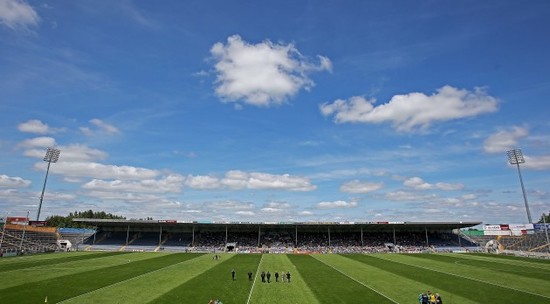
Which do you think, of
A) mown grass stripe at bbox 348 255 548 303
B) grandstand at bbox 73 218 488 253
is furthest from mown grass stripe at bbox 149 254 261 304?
grandstand at bbox 73 218 488 253

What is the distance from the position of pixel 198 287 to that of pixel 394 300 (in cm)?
1639

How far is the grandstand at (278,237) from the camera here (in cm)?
8419

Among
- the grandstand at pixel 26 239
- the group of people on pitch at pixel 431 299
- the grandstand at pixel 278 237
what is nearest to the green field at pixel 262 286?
the group of people on pitch at pixel 431 299

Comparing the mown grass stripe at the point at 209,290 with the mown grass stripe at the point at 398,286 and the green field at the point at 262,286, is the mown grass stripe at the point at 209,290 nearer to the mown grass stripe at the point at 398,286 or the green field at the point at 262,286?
the green field at the point at 262,286

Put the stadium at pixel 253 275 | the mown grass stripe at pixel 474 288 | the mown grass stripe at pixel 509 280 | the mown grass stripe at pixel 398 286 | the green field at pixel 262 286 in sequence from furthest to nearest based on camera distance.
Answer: the mown grass stripe at pixel 509 280 → the stadium at pixel 253 275 → the mown grass stripe at pixel 398 286 → the green field at pixel 262 286 → the mown grass stripe at pixel 474 288

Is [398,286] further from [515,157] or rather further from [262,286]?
[515,157]

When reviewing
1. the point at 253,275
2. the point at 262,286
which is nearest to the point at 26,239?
the point at 253,275

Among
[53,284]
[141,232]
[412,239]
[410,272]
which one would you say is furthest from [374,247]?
[53,284]

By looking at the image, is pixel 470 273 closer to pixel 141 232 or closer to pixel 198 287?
pixel 198 287

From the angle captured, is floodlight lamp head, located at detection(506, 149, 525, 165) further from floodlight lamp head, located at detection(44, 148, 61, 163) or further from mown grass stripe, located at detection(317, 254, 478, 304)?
floodlight lamp head, located at detection(44, 148, 61, 163)

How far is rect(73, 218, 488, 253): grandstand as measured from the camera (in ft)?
276

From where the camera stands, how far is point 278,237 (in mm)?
94312

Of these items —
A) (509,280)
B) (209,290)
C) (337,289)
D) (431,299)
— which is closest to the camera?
(431,299)

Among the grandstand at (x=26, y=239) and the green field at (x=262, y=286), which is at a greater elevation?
the grandstand at (x=26, y=239)
